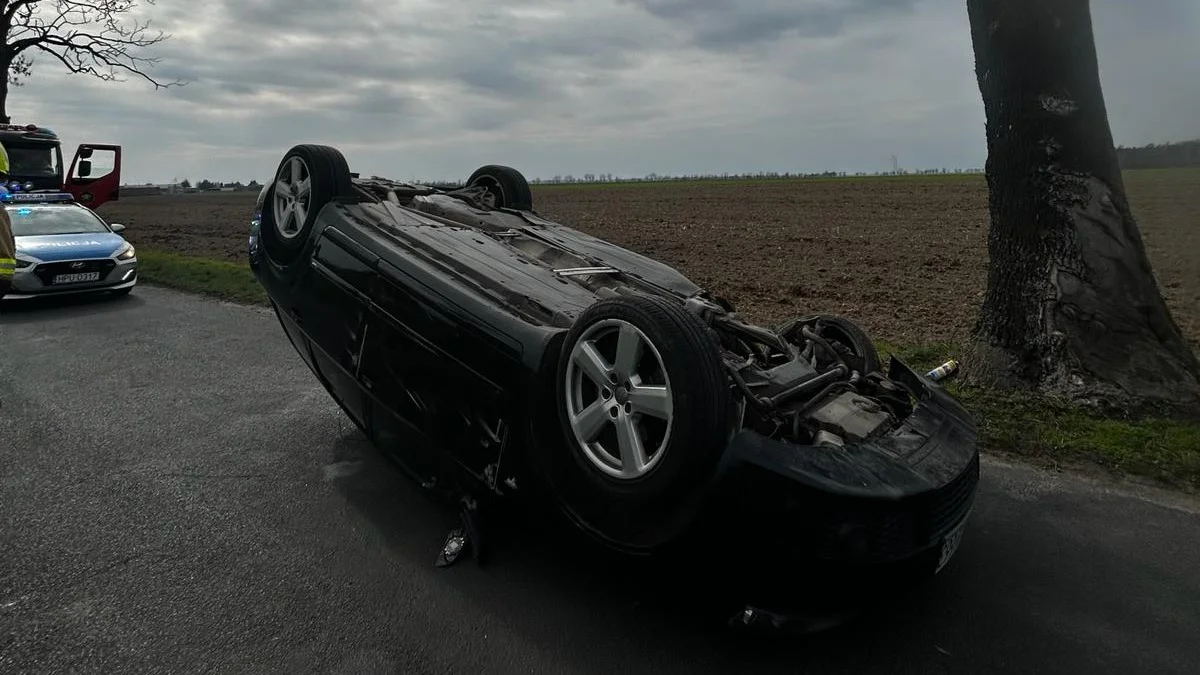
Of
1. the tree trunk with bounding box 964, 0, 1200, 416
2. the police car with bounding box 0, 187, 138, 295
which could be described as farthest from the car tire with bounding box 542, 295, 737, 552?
the police car with bounding box 0, 187, 138, 295

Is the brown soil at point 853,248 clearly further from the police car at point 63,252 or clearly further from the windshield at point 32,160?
the police car at point 63,252

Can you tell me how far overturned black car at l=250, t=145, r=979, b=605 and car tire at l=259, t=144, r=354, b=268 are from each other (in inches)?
0.5

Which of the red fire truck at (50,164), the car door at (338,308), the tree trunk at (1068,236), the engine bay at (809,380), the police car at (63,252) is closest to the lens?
the engine bay at (809,380)

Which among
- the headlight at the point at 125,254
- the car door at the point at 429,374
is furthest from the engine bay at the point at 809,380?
the headlight at the point at 125,254

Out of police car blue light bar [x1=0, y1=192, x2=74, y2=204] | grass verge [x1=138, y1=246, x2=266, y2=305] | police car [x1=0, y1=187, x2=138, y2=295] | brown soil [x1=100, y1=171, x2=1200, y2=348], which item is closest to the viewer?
brown soil [x1=100, y1=171, x2=1200, y2=348]

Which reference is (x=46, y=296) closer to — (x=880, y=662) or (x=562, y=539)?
(x=562, y=539)

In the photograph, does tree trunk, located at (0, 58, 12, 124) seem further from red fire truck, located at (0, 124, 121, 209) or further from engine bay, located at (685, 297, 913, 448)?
engine bay, located at (685, 297, 913, 448)

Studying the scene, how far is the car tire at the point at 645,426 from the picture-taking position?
2.47 meters

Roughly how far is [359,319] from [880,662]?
2.73 m

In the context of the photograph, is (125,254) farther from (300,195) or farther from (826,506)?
(826,506)

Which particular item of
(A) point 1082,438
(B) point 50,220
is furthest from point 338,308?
(B) point 50,220

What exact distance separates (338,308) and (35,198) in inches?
449

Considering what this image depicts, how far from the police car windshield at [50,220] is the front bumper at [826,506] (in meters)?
12.2

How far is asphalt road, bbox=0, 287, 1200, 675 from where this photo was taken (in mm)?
2727
